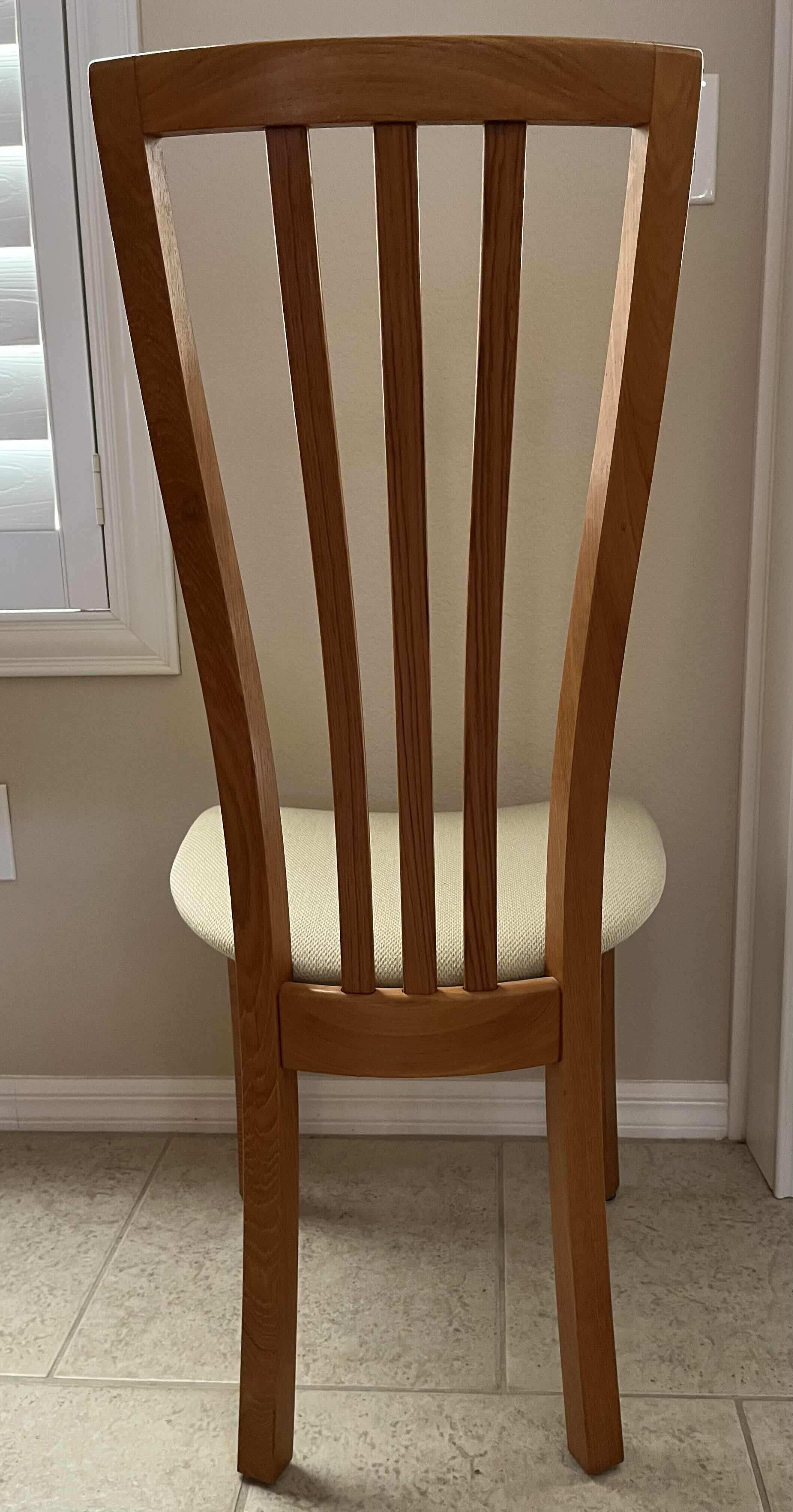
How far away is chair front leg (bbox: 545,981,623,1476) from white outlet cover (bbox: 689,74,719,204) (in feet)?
2.95

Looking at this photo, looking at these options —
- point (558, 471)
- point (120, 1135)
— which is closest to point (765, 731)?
point (558, 471)

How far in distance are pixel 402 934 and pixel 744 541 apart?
73cm

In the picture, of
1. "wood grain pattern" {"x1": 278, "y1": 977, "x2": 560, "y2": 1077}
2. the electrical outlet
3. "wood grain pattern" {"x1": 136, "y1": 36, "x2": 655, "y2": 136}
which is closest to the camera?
"wood grain pattern" {"x1": 136, "y1": 36, "x2": 655, "y2": 136}

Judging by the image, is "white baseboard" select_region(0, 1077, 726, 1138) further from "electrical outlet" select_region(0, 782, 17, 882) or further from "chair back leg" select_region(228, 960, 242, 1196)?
"electrical outlet" select_region(0, 782, 17, 882)

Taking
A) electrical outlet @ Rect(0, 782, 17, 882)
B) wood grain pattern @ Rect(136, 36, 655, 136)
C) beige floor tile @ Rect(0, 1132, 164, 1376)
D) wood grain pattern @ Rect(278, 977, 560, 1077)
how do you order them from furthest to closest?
1. electrical outlet @ Rect(0, 782, 17, 882)
2. beige floor tile @ Rect(0, 1132, 164, 1376)
3. wood grain pattern @ Rect(278, 977, 560, 1077)
4. wood grain pattern @ Rect(136, 36, 655, 136)

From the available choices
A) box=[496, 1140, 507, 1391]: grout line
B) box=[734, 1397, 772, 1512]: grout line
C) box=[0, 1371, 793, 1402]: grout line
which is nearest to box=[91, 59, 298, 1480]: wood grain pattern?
box=[0, 1371, 793, 1402]: grout line

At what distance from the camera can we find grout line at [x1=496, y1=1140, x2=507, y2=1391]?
113 centimetres

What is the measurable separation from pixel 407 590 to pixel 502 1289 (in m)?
0.80

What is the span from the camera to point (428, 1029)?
94 centimetres

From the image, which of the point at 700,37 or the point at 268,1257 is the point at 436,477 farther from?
the point at 268,1257

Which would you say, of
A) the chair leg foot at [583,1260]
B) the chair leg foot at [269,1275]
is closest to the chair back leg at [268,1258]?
the chair leg foot at [269,1275]

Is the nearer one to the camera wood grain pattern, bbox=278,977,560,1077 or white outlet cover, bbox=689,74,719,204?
wood grain pattern, bbox=278,977,560,1077

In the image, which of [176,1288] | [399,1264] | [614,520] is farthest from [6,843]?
[614,520]

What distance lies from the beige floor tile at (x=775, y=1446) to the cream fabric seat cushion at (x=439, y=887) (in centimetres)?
43
